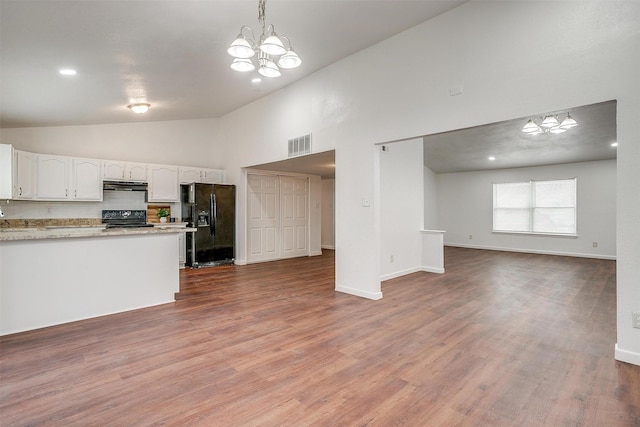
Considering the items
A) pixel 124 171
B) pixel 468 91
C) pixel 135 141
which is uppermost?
pixel 135 141

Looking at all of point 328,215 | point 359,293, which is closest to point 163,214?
point 359,293

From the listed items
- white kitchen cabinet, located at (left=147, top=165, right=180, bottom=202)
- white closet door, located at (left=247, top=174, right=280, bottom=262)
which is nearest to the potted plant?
white kitchen cabinet, located at (left=147, top=165, right=180, bottom=202)

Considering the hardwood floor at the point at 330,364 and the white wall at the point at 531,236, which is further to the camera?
the white wall at the point at 531,236

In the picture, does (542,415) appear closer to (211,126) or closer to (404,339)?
(404,339)

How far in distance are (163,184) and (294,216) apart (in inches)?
125

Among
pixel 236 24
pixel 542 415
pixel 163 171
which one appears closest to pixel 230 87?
pixel 236 24

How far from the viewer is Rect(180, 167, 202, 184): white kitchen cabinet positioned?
7.02 m

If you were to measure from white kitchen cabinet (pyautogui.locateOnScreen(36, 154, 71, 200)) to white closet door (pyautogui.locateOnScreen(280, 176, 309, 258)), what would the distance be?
4305 millimetres

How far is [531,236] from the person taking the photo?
29.5ft

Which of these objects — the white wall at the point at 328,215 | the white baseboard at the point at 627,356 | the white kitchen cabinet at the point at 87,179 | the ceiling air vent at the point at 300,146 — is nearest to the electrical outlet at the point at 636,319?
the white baseboard at the point at 627,356

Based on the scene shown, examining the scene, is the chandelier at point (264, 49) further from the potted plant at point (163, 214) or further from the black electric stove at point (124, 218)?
the potted plant at point (163, 214)

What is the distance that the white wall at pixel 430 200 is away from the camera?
10570mm

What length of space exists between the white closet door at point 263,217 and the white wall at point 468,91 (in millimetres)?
1776

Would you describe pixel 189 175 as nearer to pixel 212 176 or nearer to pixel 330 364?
pixel 212 176
